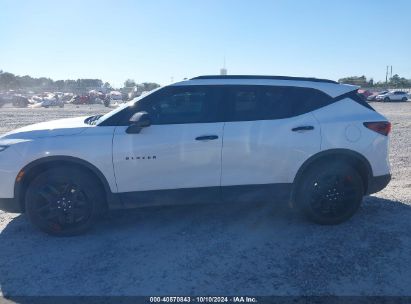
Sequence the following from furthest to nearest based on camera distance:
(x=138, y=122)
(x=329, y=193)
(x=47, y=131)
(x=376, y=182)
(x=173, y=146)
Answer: (x=376, y=182) → (x=329, y=193) → (x=47, y=131) → (x=173, y=146) → (x=138, y=122)

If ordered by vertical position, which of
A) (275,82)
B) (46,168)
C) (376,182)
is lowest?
(376,182)

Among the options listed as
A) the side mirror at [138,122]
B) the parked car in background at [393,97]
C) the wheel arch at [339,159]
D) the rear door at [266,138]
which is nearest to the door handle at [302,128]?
the rear door at [266,138]

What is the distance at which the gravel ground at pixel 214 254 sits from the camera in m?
3.32

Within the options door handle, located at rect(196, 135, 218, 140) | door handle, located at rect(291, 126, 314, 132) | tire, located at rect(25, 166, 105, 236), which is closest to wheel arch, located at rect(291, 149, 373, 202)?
door handle, located at rect(291, 126, 314, 132)

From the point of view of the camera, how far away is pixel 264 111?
4492 millimetres

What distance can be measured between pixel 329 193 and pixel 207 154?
1636 mm

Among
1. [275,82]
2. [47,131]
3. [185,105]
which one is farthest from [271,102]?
[47,131]

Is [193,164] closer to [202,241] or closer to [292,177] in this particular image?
[202,241]

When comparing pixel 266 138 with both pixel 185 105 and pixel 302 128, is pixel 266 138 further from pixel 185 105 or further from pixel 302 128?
pixel 185 105

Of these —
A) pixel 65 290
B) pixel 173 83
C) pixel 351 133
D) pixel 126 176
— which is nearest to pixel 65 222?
pixel 126 176

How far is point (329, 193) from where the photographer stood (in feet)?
15.0

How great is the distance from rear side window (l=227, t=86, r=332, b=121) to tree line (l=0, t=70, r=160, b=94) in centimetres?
11641

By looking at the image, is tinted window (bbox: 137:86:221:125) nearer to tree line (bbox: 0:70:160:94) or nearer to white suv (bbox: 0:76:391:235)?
white suv (bbox: 0:76:391:235)

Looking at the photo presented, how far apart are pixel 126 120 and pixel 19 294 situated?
83.0 inches
